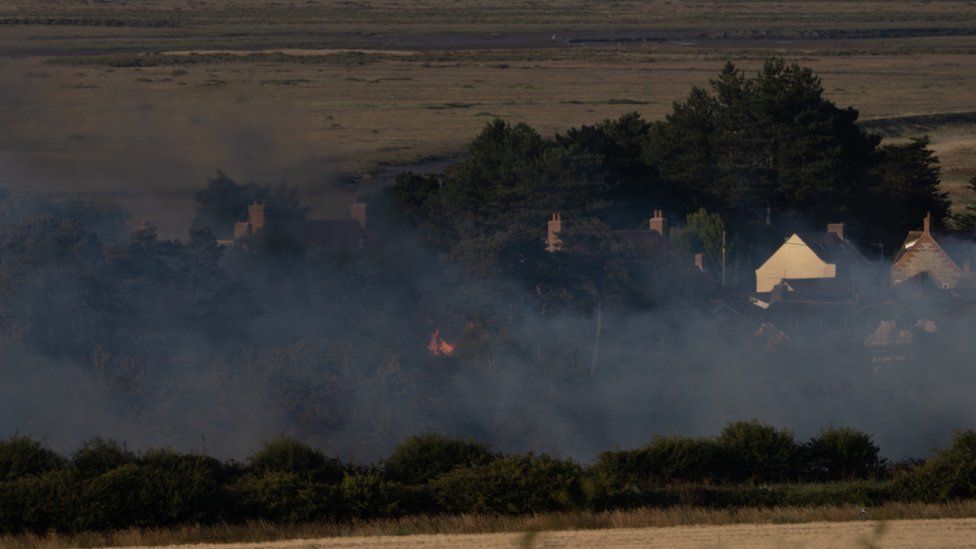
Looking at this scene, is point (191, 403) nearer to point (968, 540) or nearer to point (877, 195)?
point (968, 540)

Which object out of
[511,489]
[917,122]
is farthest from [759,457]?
[917,122]

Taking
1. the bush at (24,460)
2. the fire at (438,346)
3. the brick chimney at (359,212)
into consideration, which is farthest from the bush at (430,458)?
the brick chimney at (359,212)

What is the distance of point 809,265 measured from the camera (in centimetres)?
6216

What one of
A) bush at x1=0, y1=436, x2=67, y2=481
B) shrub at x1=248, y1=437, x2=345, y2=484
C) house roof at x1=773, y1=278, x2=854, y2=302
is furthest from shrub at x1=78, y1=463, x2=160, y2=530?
house roof at x1=773, y1=278, x2=854, y2=302

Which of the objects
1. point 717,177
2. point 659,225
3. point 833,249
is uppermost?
point 659,225

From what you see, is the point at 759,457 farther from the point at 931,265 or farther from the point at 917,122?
the point at 917,122

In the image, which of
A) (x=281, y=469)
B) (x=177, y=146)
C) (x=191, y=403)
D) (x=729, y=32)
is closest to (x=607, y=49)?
(x=729, y=32)

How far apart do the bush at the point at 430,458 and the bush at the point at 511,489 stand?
2188mm

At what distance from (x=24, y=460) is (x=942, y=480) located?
13.9 metres

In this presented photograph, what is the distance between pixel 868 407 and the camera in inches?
1794

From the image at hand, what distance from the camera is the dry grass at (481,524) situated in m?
26.4

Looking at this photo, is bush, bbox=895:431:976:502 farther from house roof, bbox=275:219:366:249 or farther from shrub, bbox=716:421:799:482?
house roof, bbox=275:219:366:249

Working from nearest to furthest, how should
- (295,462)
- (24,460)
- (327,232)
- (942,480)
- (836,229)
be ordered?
1. (942,480)
2. (24,460)
3. (295,462)
4. (327,232)
5. (836,229)

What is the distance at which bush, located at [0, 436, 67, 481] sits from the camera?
100 feet
